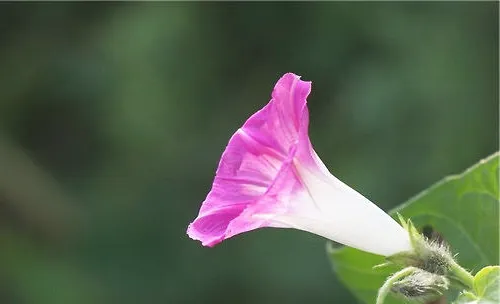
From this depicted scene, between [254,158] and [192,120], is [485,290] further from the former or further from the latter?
[192,120]

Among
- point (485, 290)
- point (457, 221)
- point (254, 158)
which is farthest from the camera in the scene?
point (457, 221)

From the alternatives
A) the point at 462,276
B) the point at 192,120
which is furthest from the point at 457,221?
the point at 192,120

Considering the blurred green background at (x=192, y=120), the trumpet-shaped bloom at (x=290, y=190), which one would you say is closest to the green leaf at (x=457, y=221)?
the trumpet-shaped bloom at (x=290, y=190)

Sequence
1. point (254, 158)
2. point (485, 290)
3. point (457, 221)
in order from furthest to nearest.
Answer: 1. point (457, 221)
2. point (254, 158)
3. point (485, 290)

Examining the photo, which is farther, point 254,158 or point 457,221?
point 457,221

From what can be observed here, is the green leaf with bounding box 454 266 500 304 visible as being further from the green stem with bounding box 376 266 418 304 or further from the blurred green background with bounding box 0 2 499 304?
the blurred green background with bounding box 0 2 499 304

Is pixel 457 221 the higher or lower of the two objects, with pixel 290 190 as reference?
lower

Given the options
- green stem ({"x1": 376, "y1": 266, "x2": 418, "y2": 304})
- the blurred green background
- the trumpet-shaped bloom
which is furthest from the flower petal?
the blurred green background

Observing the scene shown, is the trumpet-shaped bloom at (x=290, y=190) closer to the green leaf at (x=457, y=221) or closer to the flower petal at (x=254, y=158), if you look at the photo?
the flower petal at (x=254, y=158)
